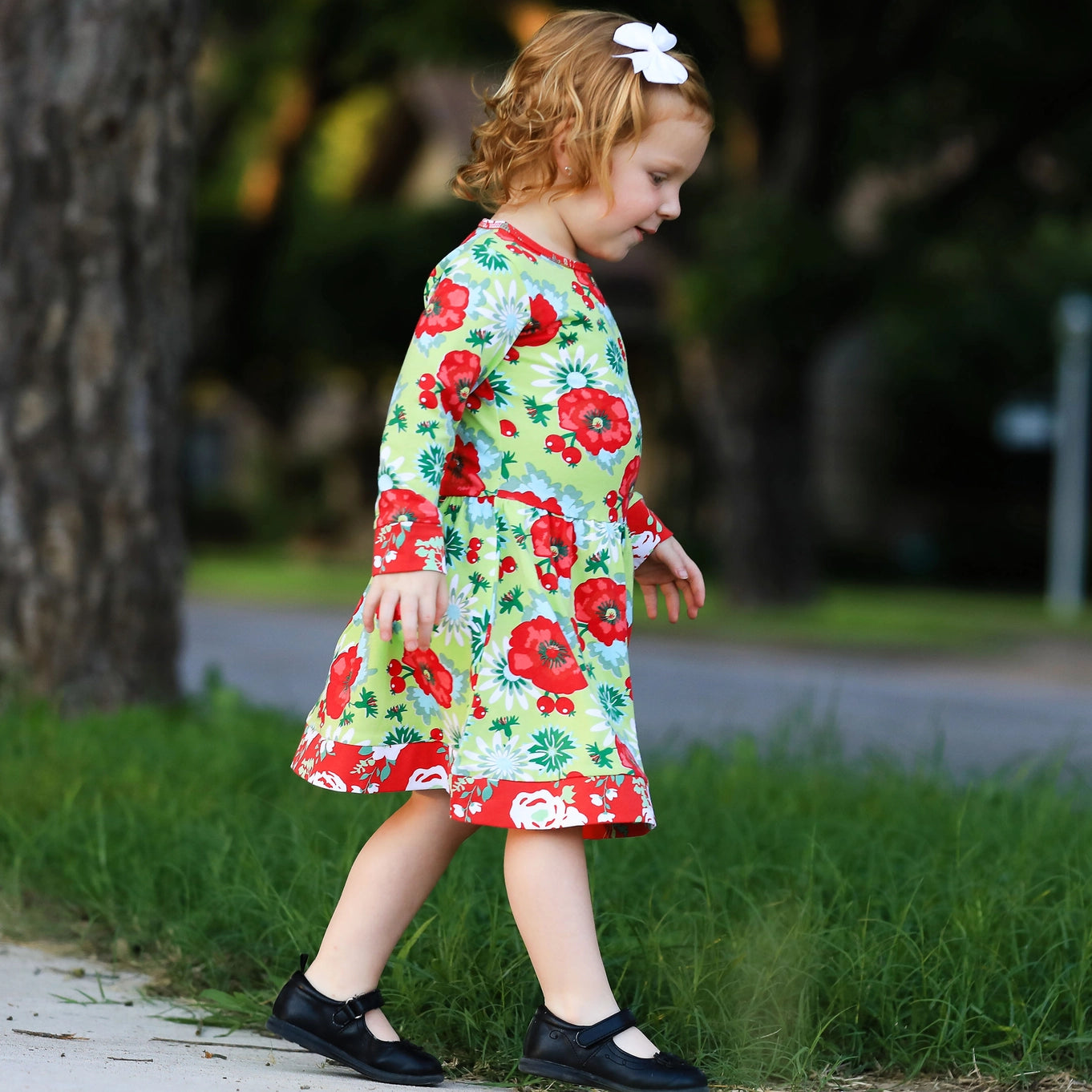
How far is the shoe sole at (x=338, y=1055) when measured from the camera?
238 centimetres

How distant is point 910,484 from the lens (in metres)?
24.8

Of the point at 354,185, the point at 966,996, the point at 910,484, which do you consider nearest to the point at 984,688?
the point at 966,996

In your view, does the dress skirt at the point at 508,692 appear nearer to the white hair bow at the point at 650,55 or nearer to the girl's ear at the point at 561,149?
the girl's ear at the point at 561,149

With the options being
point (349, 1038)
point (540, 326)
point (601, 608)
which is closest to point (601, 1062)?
point (349, 1038)

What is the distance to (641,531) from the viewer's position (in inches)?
105

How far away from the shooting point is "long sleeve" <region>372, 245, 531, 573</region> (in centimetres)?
226

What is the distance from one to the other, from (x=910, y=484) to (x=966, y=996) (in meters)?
22.9

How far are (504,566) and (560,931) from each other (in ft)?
1.74

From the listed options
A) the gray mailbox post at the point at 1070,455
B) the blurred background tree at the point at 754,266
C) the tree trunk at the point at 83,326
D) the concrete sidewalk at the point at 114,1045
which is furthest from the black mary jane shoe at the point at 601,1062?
the gray mailbox post at the point at 1070,455

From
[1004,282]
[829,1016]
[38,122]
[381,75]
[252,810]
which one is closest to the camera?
[829,1016]

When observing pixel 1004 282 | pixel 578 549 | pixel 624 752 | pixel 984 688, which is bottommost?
pixel 984 688

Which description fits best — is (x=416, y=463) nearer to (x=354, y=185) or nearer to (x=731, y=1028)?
(x=731, y=1028)

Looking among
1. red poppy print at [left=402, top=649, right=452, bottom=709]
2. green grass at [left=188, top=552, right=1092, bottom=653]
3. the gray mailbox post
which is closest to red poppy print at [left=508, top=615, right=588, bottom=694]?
red poppy print at [left=402, top=649, right=452, bottom=709]

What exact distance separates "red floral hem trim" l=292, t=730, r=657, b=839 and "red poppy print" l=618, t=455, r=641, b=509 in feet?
1.45
